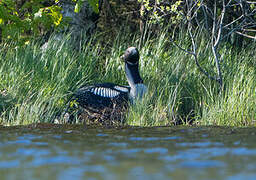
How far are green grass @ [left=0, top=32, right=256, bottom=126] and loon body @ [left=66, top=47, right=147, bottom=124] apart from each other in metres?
0.23

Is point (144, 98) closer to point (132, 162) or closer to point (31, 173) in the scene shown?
point (132, 162)

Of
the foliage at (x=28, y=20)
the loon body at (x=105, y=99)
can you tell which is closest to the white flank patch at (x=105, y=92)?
the loon body at (x=105, y=99)

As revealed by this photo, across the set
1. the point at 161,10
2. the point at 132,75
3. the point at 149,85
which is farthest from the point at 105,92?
the point at 161,10

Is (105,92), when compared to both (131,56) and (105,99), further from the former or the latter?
(131,56)

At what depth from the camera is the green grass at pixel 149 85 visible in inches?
295

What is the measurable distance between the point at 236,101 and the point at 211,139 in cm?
166

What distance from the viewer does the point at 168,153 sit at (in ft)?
16.7

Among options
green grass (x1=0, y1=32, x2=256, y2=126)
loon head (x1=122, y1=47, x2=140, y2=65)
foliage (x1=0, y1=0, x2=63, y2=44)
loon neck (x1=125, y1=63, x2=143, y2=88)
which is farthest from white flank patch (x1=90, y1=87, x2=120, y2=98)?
foliage (x1=0, y1=0, x2=63, y2=44)

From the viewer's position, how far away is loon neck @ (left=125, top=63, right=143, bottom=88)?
8477 mm

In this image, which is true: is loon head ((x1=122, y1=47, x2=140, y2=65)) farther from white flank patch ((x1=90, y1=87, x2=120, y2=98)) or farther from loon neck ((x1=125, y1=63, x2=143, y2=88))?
white flank patch ((x1=90, y1=87, x2=120, y2=98))

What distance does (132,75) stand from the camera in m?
8.55

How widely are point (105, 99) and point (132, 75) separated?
65 centimetres

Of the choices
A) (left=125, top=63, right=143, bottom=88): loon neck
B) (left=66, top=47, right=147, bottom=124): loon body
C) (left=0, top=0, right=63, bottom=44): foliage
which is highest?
(left=0, top=0, right=63, bottom=44): foliage

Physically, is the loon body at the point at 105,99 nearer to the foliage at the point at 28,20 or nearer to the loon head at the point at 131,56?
the loon head at the point at 131,56
